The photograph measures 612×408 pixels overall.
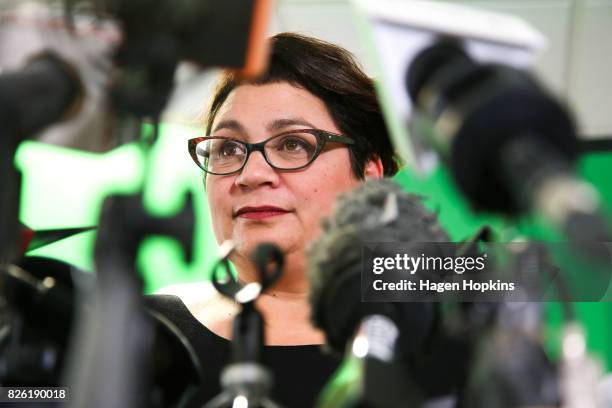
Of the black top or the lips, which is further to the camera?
the lips

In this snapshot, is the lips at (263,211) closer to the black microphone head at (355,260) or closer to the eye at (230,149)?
the eye at (230,149)

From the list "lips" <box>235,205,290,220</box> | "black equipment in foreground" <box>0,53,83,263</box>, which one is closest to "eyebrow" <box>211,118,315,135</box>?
"lips" <box>235,205,290,220</box>

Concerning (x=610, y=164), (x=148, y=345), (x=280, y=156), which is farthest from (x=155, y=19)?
(x=610, y=164)

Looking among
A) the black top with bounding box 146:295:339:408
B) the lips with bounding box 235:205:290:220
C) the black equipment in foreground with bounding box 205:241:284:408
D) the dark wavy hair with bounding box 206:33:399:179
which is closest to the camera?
the black equipment in foreground with bounding box 205:241:284:408

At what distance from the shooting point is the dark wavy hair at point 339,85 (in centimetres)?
118

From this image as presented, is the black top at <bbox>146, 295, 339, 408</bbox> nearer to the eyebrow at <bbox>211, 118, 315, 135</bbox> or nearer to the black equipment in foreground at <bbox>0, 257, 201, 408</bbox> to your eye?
the eyebrow at <bbox>211, 118, 315, 135</bbox>

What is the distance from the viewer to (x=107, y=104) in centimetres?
45

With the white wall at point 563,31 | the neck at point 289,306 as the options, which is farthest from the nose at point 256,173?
the white wall at point 563,31

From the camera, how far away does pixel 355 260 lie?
516 mm

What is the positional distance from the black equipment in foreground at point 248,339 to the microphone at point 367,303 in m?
0.03

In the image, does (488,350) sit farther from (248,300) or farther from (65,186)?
(65,186)

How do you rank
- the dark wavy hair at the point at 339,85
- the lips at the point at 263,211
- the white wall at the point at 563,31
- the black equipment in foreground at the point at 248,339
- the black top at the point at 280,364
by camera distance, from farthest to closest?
the white wall at the point at 563,31
the dark wavy hair at the point at 339,85
the lips at the point at 263,211
the black top at the point at 280,364
the black equipment in foreground at the point at 248,339

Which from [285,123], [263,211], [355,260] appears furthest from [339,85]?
[355,260]

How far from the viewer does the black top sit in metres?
0.96
